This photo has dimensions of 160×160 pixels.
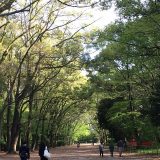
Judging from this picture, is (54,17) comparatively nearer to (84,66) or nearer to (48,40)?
(48,40)

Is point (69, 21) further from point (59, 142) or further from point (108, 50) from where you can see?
point (59, 142)

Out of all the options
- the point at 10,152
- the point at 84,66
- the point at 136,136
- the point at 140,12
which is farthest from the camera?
the point at 136,136

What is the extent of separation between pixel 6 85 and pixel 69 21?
8.60m

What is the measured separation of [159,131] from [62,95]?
1397 cm

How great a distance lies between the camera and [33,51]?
31.2 metres

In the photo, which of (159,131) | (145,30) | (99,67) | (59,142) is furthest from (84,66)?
(59,142)

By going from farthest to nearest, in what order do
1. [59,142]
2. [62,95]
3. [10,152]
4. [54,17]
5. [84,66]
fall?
[59,142] → [62,95] → [10,152] → [84,66] → [54,17]


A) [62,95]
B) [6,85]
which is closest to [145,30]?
[6,85]

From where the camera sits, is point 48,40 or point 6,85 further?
point 6,85

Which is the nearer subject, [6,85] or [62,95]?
[6,85]

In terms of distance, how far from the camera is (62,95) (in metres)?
50.4

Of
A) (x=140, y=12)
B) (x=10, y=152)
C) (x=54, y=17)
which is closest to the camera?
(x=140, y=12)

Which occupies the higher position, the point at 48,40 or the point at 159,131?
the point at 48,40

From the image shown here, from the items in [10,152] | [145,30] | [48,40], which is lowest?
[10,152]
